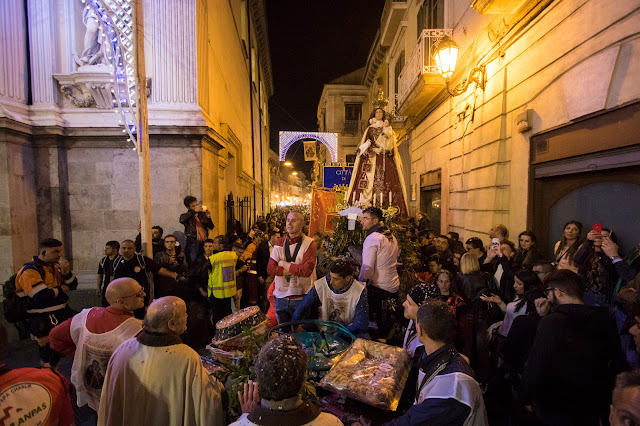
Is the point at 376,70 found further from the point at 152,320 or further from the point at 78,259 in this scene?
the point at 152,320

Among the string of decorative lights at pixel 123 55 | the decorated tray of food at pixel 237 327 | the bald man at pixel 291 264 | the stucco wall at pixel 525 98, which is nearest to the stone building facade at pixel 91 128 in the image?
the string of decorative lights at pixel 123 55

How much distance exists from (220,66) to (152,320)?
10721mm

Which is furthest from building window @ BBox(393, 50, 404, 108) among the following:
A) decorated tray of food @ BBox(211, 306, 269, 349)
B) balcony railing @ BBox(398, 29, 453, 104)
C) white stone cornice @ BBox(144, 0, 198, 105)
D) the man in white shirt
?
decorated tray of food @ BBox(211, 306, 269, 349)

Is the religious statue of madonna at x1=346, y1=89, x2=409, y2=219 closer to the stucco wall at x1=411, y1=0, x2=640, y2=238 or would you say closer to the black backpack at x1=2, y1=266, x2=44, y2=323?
the stucco wall at x1=411, y1=0, x2=640, y2=238

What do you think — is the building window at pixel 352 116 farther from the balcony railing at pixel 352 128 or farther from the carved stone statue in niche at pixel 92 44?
the carved stone statue in niche at pixel 92 44

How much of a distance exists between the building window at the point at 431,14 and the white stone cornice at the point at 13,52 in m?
11.3

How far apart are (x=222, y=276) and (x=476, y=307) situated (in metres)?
3.78

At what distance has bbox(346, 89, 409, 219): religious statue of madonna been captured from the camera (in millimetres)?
7379

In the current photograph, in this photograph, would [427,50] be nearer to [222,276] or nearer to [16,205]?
[222,276]

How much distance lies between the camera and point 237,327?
2600 millimetres

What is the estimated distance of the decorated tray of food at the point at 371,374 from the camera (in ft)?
7.09

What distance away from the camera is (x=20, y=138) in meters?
7.16

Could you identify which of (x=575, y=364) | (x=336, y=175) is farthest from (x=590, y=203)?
(x=336, y=175)

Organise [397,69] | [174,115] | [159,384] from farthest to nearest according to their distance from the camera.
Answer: [397,69]
[174,115]
[159,384]
